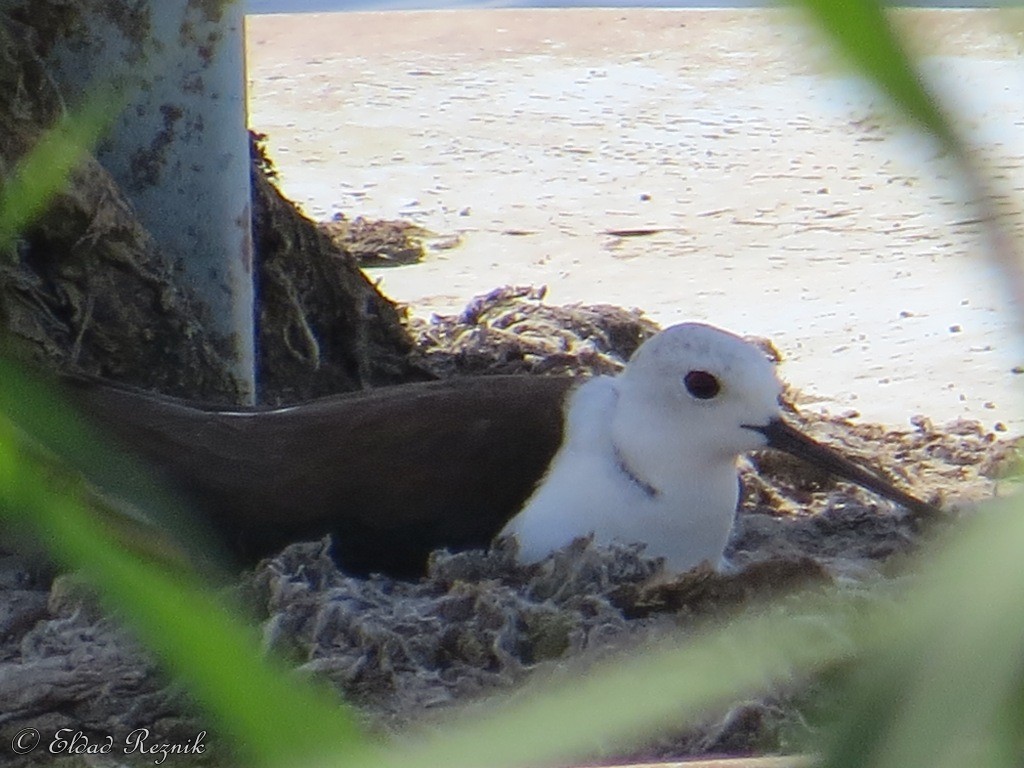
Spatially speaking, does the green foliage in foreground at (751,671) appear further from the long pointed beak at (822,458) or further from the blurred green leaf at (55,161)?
the long pointed beak at (822,458)

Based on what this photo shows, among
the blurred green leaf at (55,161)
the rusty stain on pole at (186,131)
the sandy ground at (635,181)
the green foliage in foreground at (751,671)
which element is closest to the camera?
the green foliage in foreground at (751,671)

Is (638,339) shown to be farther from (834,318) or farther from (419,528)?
(419,528)

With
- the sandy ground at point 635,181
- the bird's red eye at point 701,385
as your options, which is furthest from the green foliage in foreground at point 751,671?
the sandy ground at point 635,181

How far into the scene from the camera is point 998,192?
609 millimetres

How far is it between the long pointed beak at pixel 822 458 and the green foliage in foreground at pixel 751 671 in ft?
9.20

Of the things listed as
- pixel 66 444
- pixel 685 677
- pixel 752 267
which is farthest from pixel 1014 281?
pixel 752 267

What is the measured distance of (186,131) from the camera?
398 centimetres

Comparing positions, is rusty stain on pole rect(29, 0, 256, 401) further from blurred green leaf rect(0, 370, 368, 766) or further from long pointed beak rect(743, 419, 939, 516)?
blurred green leaf rect(0, 370, 368, 766)

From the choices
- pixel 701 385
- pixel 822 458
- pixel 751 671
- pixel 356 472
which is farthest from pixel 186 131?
pixel 751 671

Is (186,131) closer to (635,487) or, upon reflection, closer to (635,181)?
(635,487)

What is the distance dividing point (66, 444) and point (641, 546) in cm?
258

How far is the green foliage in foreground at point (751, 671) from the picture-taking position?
0.55 m

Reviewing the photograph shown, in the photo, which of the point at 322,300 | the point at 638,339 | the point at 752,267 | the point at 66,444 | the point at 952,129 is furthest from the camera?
the point at 752,267

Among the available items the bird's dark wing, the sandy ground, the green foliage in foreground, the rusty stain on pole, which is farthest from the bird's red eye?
the green foliage in foreground
